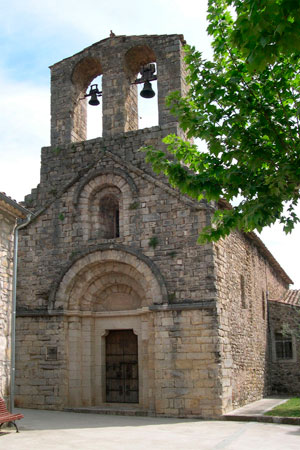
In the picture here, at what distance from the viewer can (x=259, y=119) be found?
7.23 m

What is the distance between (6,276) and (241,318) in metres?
7.14

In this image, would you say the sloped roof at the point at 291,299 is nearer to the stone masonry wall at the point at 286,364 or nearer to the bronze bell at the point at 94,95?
the stone masonry wall at the point at 286,364

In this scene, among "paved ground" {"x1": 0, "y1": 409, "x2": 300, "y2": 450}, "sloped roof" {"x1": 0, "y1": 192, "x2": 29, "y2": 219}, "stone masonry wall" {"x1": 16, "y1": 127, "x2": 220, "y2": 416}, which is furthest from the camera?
"stone masonry wall" {"x1": 16, "y1": 127, "x2": 220, "y2": 416}

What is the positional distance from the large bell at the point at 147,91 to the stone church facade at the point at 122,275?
413 mm

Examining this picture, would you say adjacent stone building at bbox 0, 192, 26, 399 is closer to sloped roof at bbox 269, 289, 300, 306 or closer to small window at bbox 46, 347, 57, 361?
small window at bbox 46, 347, 57, 361

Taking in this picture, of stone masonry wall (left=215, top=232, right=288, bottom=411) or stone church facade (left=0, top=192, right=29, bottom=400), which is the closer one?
stone church facade (left=0, top=192, right=29, bottom=400)

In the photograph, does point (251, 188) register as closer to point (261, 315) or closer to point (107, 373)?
point (107, 373)

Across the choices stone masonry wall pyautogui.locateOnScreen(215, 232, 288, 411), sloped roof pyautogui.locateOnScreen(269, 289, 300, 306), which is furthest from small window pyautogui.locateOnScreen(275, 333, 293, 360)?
sloped roof pyautogui.locateOnScreen(269, 289, 300, 306)

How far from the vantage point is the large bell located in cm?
1381

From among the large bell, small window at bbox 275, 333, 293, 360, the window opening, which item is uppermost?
the large bell

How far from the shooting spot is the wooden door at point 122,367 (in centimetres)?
1293

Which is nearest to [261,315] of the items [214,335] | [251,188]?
[214,335]

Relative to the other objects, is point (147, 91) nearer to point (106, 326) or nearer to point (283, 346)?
point (106, 326)

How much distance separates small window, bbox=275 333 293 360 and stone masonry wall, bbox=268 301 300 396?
15 centimetres
